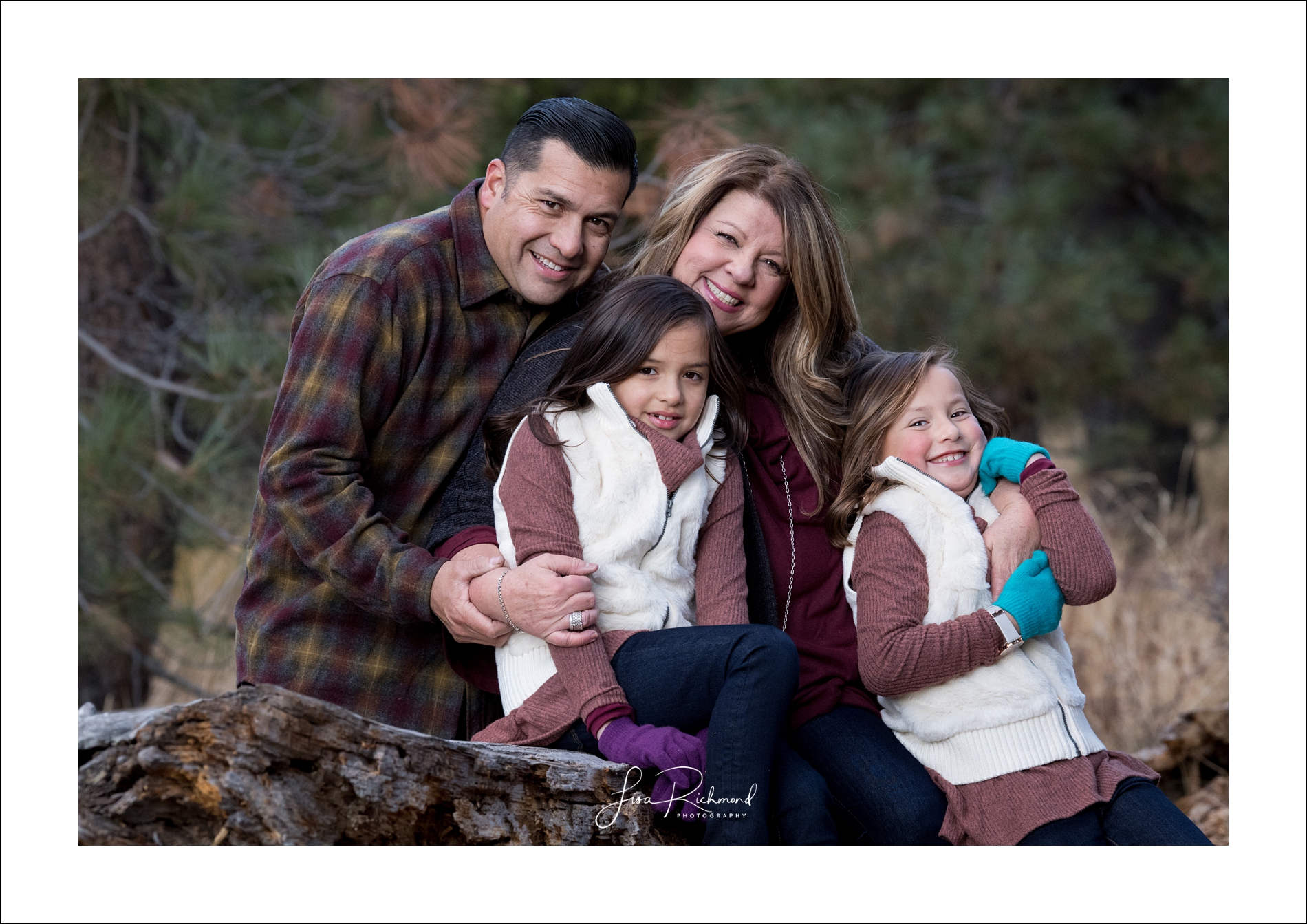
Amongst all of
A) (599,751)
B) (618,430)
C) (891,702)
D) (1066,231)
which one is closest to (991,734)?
(891,702)

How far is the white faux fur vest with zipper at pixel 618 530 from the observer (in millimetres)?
2021

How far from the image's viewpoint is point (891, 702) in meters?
2.16

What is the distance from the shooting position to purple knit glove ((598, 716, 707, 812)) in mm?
1845

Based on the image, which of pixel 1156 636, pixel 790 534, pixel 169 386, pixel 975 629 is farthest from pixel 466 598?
pixel 1156 636

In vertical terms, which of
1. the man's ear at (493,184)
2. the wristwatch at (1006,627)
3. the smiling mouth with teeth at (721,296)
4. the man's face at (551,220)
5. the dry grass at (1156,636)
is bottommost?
the dry grass at (1156,636)

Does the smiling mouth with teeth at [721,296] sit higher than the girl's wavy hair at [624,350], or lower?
higher

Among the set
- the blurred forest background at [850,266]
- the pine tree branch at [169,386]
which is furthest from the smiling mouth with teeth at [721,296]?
the pine tree branch at [169,386]

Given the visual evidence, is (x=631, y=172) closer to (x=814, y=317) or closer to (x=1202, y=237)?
(x=814, y=317)

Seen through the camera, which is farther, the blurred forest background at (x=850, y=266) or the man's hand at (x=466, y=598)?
the blurred forest background at (x=850, y=266)

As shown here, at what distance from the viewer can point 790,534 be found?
230 cm

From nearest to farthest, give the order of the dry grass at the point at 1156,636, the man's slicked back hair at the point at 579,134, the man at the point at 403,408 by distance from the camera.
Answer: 1. the man at the point at 403,408
2. the man's slicked back hair at the point at 579,134
3. the dry grass at the point at 1156,636

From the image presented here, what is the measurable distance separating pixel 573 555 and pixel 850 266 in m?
1.08

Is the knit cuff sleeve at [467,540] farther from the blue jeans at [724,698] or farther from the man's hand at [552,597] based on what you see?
the blue jeans at [724,698]

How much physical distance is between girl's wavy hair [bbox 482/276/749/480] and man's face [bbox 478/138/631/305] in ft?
0.64
